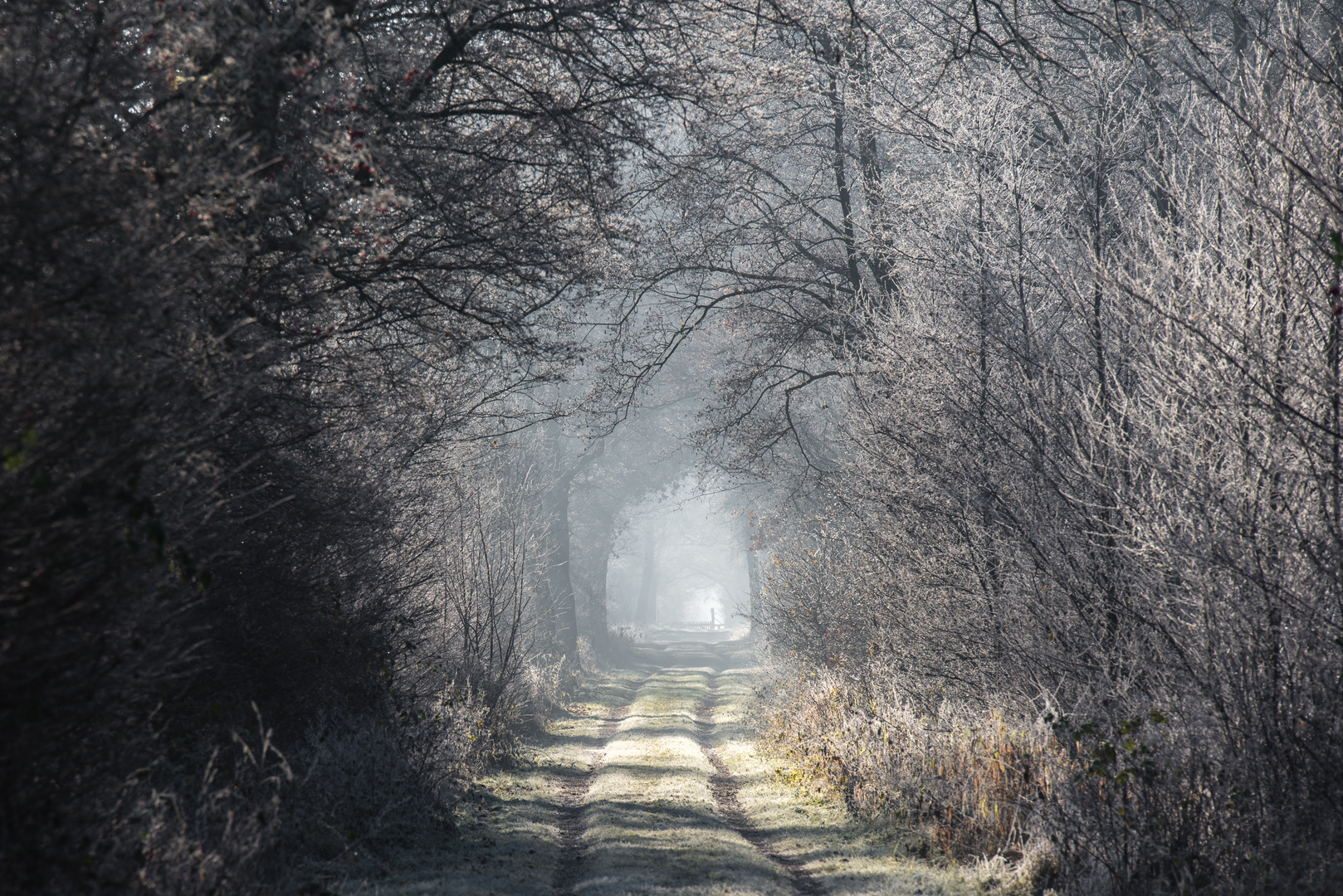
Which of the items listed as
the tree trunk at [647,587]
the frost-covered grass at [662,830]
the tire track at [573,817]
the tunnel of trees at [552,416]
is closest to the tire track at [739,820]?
the frost-covered grass at [662,830]

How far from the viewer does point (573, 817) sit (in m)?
9.83

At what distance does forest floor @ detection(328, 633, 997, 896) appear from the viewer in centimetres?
659

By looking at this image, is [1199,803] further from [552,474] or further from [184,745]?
[552,474]

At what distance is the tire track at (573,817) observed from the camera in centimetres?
716

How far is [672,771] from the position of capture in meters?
12.1

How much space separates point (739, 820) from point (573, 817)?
192 cm

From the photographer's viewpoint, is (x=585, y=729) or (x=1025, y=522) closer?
(x=1025, y=522)

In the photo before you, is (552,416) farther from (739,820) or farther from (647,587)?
(647,587)

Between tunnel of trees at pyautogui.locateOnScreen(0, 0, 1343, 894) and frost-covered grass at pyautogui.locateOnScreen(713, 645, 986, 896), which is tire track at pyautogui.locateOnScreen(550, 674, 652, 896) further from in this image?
frost-covered grass at pyautogui.locateOnScreen(713, 645, 986, 896)

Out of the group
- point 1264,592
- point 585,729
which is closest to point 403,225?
point 1264,592

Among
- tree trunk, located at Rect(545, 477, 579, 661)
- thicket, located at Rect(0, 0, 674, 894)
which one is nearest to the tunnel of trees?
thicket, located at Rect(0, 0, 674, 894)

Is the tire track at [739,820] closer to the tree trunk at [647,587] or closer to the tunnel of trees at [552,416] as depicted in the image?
the tunnel of trees at [552,416]

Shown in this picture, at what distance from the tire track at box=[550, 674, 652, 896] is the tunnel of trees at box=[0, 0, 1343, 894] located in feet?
4.26

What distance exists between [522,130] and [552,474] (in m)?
19.6
